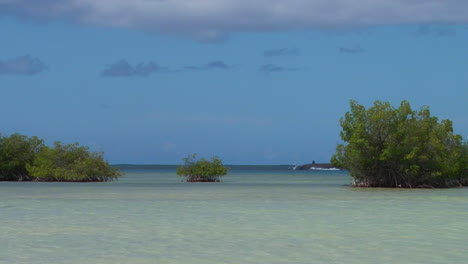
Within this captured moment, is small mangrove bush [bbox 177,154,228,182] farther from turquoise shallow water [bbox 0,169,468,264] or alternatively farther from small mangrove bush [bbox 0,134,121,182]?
turquoise shallow water [bbox 0,169,468,264]

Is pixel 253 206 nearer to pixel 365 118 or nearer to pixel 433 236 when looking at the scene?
pixel 433 236

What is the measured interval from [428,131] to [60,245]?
2770 cm

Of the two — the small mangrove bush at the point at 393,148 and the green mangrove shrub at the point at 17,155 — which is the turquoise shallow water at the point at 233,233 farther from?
the green mangrove shrub at the point at 17,155

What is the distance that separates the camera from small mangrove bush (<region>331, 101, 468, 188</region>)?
118 feet

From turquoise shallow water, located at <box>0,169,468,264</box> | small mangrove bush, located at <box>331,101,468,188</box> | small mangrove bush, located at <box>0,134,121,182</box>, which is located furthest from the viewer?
small mangrove bush, located at <box>0,134,121,182</box>

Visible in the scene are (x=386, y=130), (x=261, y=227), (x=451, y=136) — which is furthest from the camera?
(x=451, y=136)

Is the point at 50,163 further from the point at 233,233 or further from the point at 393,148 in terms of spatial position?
the point at 233,233

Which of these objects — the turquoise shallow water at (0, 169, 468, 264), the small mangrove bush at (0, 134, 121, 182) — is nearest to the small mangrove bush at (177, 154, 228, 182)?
the small mangrove bush at (0, 134, 121, 182)

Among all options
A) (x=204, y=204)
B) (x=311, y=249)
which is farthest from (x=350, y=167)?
(x=311, y=249)

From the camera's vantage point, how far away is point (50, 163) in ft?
152

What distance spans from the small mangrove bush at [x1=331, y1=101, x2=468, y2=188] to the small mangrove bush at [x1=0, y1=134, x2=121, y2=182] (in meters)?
16.8

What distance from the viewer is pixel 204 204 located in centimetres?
2352

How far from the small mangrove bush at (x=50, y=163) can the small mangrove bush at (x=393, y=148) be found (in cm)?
1685

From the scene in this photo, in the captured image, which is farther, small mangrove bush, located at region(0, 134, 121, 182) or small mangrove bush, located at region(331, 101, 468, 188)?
small mangrove bush, located at region(0, 134, 121, 182)
